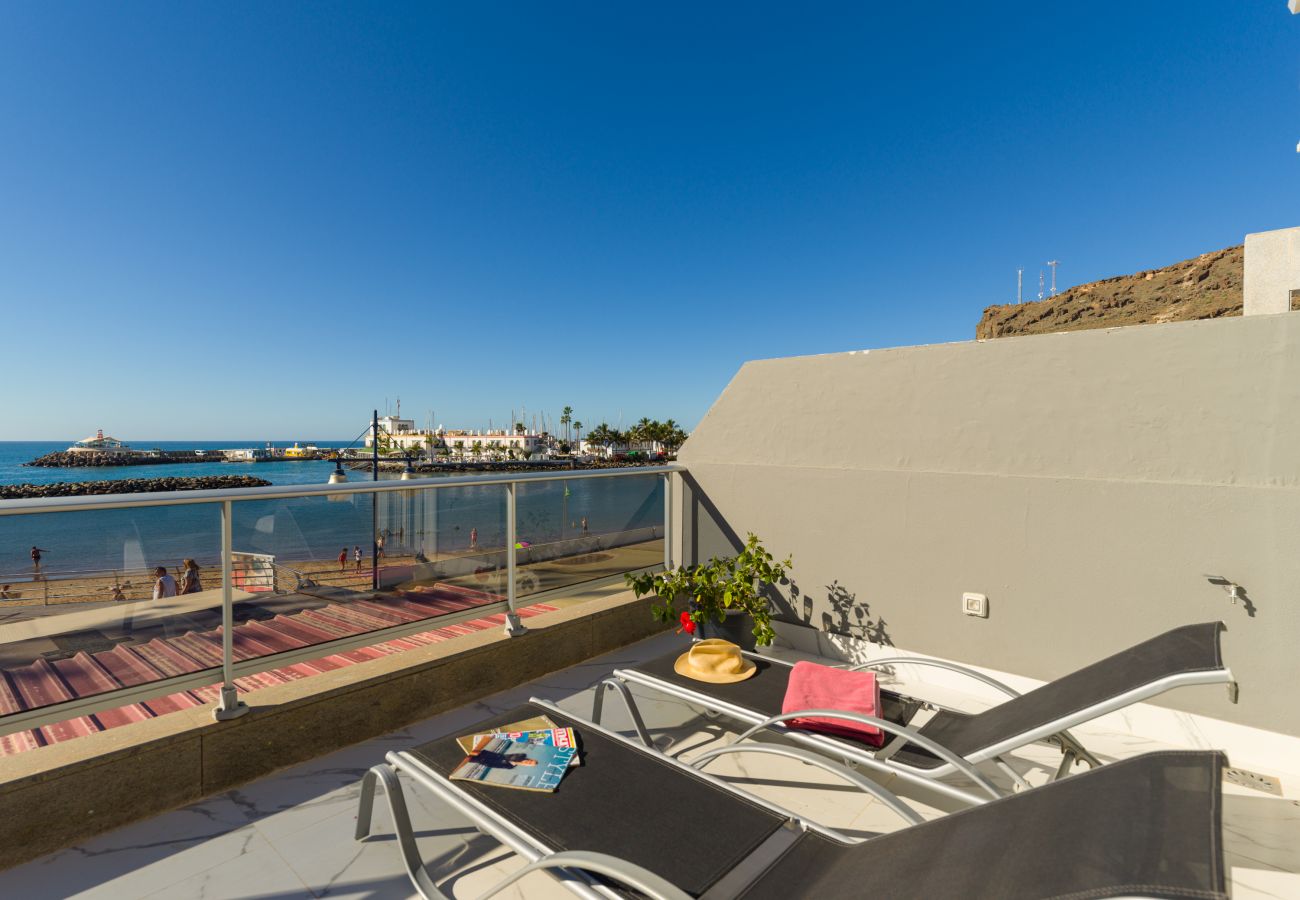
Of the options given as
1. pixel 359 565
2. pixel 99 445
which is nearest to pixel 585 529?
pixel 359 565

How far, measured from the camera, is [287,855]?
197 centimetres

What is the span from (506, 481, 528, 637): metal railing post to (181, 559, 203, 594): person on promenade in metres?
1.55

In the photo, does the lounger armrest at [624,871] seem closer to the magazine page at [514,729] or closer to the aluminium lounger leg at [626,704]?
the magazine page at [514,729]

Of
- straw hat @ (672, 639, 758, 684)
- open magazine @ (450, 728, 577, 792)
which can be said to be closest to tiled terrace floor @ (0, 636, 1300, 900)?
open magazine @ (450, 728, 577, 792)

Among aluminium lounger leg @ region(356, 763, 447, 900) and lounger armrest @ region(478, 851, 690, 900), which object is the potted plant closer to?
aluminium lounger leg @ region(356, 763, 447, 900)

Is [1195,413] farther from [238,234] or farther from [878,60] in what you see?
[238,234]

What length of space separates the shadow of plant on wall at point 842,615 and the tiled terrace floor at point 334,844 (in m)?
1.13

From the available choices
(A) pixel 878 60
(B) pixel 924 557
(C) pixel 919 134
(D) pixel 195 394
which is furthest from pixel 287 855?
(D) pixel 195 394

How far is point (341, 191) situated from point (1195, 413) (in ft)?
86.9

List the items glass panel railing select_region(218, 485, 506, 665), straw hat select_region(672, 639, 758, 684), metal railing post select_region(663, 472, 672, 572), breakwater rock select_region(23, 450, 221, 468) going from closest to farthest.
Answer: glass panel railing select_region(218, 485, 506, 665) < straw hat select_region(672, 639, 758, 684) < metal railing post select_region(663, 472, 672, 572) < breakwater rock select_region(23, 450, 221, 468)

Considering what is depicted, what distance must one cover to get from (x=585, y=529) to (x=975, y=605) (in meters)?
2.80

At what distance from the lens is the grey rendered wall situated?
2.66 m

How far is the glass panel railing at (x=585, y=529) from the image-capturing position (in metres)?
3.78

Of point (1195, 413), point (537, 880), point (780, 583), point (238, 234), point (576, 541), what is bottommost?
point (537, 880)
